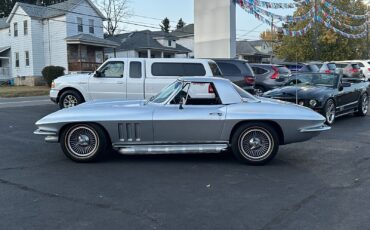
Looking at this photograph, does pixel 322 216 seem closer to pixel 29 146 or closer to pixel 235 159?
pixel 235 159

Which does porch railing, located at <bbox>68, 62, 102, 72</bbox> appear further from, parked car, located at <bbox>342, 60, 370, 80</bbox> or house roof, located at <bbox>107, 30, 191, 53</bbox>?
parked car, located at <bbox>342, 60, 370, 80</bbox>

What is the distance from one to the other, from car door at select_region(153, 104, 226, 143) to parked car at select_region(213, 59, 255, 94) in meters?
7.90

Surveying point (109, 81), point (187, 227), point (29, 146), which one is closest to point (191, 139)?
point (187, 227)

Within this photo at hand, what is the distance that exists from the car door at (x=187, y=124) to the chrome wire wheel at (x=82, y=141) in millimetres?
1013

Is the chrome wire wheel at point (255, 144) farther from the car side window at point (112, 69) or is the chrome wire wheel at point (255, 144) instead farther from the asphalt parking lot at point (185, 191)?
the car side window at point (112, 69)

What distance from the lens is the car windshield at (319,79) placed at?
461 inches

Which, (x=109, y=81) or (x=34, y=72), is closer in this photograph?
(x=109, y=81)

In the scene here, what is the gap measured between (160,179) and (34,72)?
118 ft

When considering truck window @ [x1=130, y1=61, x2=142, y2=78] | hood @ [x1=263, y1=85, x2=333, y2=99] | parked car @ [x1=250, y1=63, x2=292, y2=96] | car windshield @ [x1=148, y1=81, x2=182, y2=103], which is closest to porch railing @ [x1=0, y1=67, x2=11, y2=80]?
parked car @ [x1=250, y1=63, x2=292, y2=96]

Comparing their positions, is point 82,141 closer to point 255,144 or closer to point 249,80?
point 255,144

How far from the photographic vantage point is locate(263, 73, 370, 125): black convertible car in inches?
419

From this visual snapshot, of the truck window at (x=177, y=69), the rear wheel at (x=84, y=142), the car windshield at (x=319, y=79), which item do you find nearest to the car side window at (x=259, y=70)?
the car windshield at (x=319, y=79)

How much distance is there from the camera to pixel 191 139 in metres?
6.54

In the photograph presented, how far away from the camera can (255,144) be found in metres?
6.54
